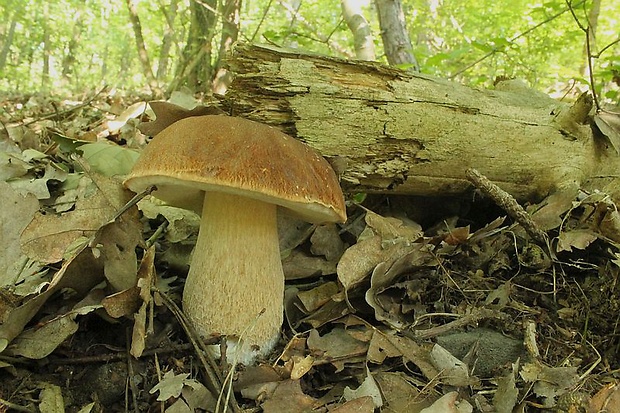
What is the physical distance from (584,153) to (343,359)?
1734 millimetres

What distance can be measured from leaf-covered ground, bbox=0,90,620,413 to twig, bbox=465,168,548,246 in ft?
0.30

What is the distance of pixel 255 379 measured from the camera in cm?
154

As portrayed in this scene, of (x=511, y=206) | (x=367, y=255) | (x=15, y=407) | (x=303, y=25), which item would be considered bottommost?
(x=15, y=407)

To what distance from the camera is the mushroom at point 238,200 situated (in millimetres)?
1424

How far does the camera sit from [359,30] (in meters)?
5.38

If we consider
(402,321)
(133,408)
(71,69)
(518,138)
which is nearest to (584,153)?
(518,138)

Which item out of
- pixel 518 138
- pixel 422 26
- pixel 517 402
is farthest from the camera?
pixel 422 26

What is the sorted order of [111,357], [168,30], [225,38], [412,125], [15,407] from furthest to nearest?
[168,30]
[225,38]
[412,125]
[111,357]
[15,407]

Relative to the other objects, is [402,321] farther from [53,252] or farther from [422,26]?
[422,26]

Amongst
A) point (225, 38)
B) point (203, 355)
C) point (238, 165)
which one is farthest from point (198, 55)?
point (203, 355)

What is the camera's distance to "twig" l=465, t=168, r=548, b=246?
192 cm

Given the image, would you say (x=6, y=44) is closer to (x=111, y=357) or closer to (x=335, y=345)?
(x=111, y=357)

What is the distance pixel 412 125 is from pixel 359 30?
3.72 metres

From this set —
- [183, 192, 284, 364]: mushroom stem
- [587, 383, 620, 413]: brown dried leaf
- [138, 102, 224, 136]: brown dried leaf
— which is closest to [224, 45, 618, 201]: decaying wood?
[138, 102, 224, 136]: brown dried leaf
